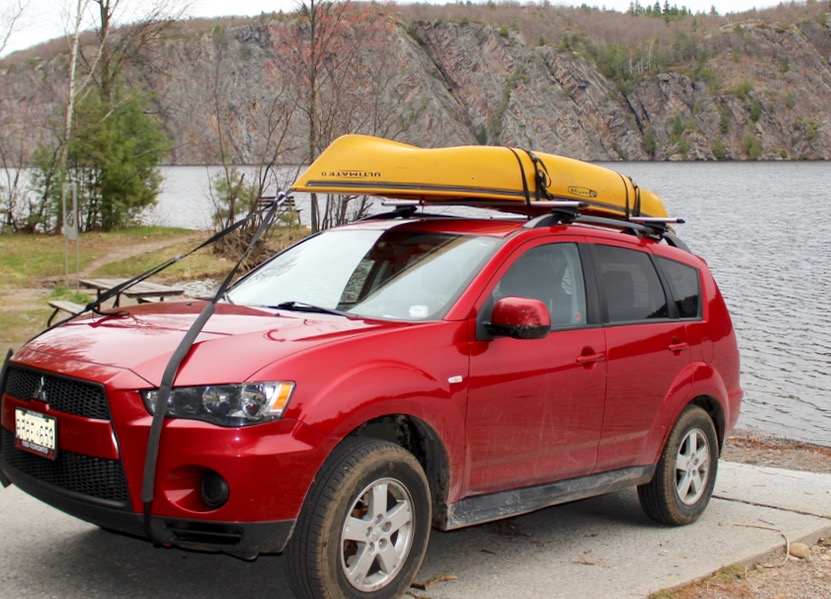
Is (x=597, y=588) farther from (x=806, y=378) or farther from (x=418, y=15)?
(x=418, y=15)

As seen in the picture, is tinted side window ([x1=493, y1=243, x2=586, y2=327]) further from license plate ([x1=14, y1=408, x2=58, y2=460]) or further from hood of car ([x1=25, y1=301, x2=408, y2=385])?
license plate ([x1=14, y1=408, x2=58, y2=460])

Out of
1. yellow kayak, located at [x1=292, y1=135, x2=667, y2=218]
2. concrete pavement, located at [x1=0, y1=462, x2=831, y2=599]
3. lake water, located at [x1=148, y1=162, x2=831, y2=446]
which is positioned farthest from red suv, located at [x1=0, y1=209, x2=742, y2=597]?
lake water, located at [x1=148, y1=162, x2=831, y2=446]

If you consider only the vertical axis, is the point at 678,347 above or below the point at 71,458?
above

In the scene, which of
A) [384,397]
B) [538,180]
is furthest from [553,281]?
[384,397]

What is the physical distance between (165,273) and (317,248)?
23.5 metres

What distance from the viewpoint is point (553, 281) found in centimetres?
579

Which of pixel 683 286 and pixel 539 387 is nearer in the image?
pixel 539 387

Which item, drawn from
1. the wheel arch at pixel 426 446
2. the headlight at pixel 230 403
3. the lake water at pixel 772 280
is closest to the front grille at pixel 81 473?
the headlight at pixel 230 403

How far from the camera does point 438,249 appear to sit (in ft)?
18.4

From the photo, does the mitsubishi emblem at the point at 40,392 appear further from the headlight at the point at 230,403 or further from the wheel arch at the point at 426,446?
the wheel arch at the point at 426,446

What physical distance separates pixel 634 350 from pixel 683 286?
3.05 feet

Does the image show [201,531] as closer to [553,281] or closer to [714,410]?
[553,281]

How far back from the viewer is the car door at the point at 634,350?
5922 millimetres

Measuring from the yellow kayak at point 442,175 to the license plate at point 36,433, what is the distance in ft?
6.01
